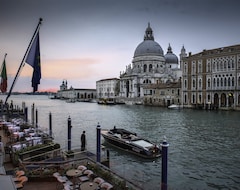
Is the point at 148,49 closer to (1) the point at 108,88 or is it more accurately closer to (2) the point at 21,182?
(1) the point at 108,88

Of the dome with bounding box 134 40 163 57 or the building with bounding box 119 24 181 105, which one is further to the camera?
the dome with bounding box 134 40 163 57

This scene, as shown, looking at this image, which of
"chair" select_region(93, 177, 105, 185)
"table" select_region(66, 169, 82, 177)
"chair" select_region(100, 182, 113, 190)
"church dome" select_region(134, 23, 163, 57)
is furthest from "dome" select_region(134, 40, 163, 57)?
"chair" select_region(100, 182, 113, 190)

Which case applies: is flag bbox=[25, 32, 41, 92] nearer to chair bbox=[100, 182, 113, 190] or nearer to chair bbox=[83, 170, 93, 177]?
chair bbox=[83, 170, 93, 177]

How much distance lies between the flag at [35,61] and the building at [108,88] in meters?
96.1

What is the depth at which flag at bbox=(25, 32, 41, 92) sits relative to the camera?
39.9 ft

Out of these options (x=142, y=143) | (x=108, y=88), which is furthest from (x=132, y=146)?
(x=108, y=88)

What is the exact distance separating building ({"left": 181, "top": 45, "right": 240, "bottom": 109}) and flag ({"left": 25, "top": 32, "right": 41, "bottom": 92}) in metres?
41.2

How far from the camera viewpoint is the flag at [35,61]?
Result: 12.2 metres

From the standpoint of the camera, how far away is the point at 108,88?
120250mm

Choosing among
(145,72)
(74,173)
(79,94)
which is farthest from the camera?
(79,94)

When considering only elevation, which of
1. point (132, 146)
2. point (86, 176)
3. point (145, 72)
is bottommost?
point (132, 146)

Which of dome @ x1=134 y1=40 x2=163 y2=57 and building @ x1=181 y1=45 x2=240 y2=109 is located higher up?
dome @ x1=134 y1=40 x2=163 y2=57

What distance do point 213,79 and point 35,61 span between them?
1751 inches

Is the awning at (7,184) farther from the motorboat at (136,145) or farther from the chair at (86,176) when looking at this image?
the motorboat at (136,145)
